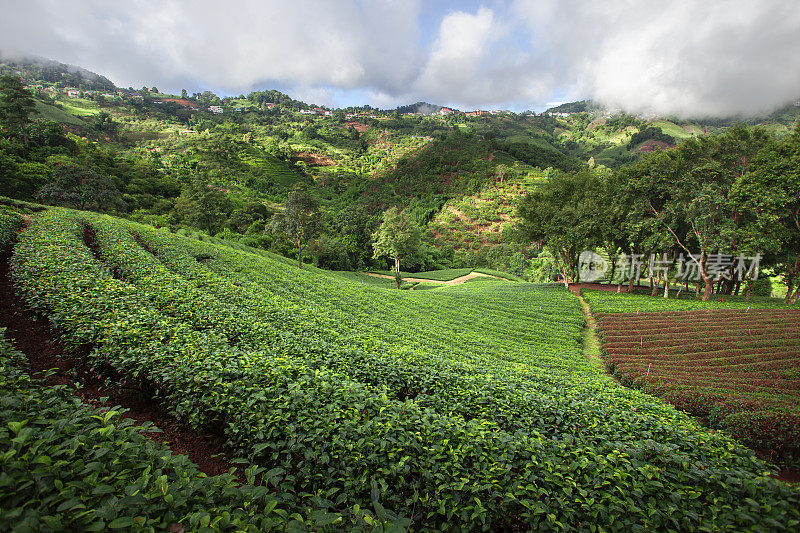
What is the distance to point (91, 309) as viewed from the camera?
6.00m

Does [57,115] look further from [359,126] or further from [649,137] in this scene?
[649,137]

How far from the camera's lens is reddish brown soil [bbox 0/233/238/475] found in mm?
4293

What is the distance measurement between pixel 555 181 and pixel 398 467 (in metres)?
33.8

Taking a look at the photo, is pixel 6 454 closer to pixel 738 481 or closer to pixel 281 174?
pixel 738 481

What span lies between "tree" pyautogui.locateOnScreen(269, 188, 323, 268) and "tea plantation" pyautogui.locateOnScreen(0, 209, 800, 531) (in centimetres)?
2649

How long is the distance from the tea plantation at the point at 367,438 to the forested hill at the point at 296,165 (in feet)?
93.2

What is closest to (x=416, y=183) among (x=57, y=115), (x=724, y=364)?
(x=57, y=115)

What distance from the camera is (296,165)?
4373 inches

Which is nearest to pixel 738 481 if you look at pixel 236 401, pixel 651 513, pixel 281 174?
pixel 651 513

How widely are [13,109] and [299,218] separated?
45.5 m

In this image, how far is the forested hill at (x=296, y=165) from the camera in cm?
4241

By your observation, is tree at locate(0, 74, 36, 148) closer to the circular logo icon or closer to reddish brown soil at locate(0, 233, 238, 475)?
reddish brown soil at locate(0, 233, 238, 475)

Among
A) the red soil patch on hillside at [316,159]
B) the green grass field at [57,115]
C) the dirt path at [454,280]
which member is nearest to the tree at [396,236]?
the dirt path at [454,280]

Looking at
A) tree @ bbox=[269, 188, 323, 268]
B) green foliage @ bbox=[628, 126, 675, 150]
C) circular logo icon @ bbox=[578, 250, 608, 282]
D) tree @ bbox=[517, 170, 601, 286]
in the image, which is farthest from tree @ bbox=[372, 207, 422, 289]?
green foliage @ bbox=[628, 126, 675, 150]
